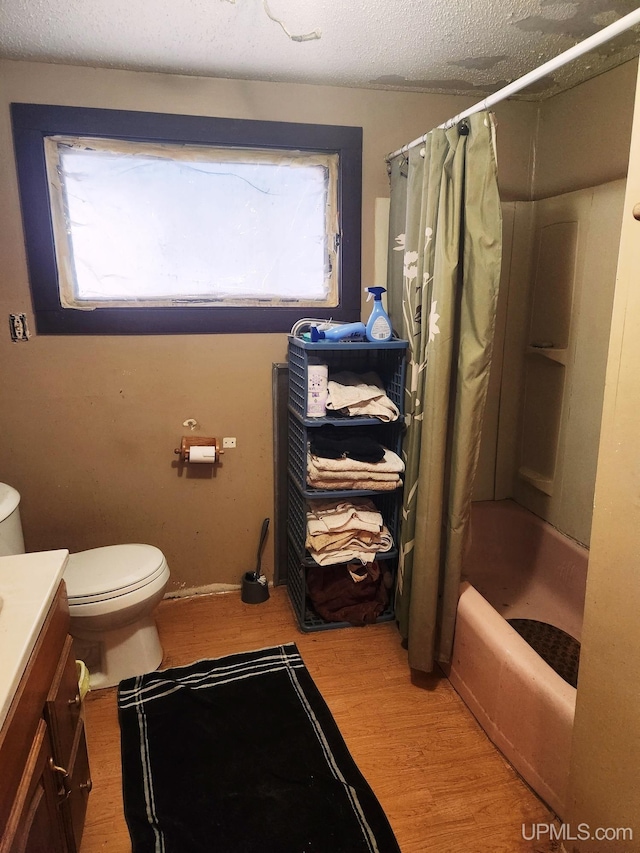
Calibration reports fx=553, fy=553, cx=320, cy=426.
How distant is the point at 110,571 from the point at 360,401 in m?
1.12

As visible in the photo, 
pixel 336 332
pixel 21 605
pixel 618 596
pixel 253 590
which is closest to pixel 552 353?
pixel 336 332

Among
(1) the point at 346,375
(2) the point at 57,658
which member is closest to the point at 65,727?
(2) the point at 57,658

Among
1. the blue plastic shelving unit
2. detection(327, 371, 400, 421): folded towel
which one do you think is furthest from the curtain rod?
detection(327, 371, 400, 421): folded towel

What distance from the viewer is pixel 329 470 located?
2148 millimetres

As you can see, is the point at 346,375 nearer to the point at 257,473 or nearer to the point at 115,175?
the point at 257,473

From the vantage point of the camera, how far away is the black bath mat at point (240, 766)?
1493 millimetres

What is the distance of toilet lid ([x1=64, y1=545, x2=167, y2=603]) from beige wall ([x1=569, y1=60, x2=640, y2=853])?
1.44 meters

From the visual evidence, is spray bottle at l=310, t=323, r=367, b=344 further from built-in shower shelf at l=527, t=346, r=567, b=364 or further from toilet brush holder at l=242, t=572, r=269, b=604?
toilet brush holder at l=242, t=572, r=269, b=604

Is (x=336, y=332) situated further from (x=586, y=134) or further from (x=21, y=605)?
(x=21, y=605)

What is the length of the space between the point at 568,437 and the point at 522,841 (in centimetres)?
153

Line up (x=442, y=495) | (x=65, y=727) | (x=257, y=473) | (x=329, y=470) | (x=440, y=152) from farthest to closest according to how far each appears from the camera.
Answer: (x=257, y=473), (x=329, y=470), (x=442, y=495), (x=440, y=152), (x=65, y=727)

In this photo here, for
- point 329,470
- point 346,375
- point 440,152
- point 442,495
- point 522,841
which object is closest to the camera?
point 522,841

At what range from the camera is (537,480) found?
2.61 m

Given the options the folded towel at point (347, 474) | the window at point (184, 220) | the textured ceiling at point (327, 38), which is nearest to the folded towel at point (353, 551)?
the folded towel at point (347, 474)
